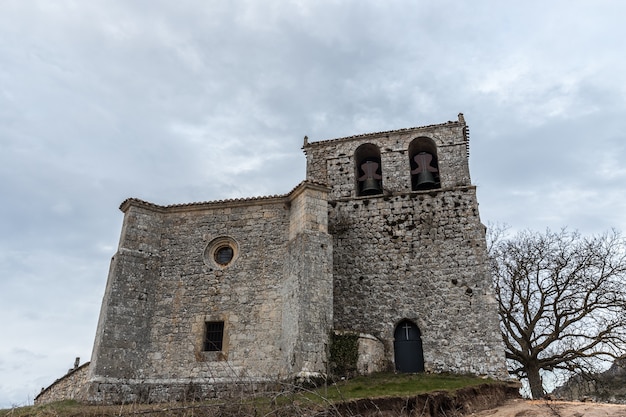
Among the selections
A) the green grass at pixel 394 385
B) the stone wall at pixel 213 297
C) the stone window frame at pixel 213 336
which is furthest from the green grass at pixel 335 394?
the stone window frame at pixel 213 336

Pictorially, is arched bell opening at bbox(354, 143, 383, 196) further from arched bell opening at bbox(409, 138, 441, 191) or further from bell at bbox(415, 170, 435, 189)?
bell at bbox(415, 170, 435, 189)

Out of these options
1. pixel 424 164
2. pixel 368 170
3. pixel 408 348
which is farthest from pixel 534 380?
pixel 368 170

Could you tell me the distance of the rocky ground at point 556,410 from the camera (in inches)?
341

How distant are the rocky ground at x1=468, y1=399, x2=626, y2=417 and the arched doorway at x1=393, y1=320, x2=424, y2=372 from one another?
3348 millimetres

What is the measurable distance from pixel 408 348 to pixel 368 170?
6.43 metres

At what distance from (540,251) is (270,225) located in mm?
11011

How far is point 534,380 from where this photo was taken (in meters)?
17.6

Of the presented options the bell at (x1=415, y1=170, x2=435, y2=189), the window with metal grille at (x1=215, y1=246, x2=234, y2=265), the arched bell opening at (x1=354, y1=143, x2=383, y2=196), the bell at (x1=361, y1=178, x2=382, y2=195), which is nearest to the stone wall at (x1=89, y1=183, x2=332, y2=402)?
the window with metal grille at (x1=215, y1=246, x2=234, y2=265)

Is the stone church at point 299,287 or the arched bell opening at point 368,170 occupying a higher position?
the arched bell opening at point 368,170

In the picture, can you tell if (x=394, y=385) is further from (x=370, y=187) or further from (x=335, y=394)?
(x=370, y=187)

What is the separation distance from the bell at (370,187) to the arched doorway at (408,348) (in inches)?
188

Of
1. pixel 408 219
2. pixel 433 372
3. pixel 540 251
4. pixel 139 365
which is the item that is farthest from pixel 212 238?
pixel 540 251

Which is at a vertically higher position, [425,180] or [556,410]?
[425,180]

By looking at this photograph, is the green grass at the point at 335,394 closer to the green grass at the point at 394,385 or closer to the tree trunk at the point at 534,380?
the green grass at the point at 394,385
